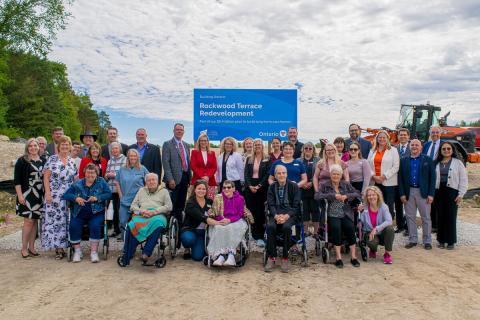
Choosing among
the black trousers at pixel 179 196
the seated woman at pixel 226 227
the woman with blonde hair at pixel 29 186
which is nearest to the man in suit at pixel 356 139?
the seated woman at pixel 226 227

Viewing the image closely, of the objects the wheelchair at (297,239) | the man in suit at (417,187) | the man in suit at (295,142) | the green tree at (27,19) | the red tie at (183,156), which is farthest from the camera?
the green tree at (27,19)

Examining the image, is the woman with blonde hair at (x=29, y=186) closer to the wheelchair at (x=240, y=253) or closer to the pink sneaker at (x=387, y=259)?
the wheelchair at (x=240, y=253)

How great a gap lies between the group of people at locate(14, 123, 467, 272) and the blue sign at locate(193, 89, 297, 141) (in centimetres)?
204

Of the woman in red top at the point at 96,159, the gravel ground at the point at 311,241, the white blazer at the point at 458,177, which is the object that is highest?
the woman in red top at the point at 96,159

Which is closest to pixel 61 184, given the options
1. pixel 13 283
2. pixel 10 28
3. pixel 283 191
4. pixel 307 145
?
pixel 13 283

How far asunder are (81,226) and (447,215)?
5281 millimetres

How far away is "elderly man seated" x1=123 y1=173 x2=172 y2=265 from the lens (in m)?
4.52

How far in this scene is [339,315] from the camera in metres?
3.24

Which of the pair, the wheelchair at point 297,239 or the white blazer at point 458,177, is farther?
the white blazer at point 458,177

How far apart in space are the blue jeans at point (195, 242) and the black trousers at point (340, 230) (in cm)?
172

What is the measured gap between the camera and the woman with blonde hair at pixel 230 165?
567 cm

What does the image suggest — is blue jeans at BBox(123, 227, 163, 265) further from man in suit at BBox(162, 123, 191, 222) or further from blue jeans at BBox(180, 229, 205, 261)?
man in suit at BBox(162, 123, 191, 222)

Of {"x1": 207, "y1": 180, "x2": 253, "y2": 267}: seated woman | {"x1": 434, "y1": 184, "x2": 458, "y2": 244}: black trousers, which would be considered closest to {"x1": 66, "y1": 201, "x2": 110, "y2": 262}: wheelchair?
{"x1": 207, "y1": 180, "x2": 253, "y2": 267}: seated woman

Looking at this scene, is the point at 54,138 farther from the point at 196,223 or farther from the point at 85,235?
the point at 196,223
